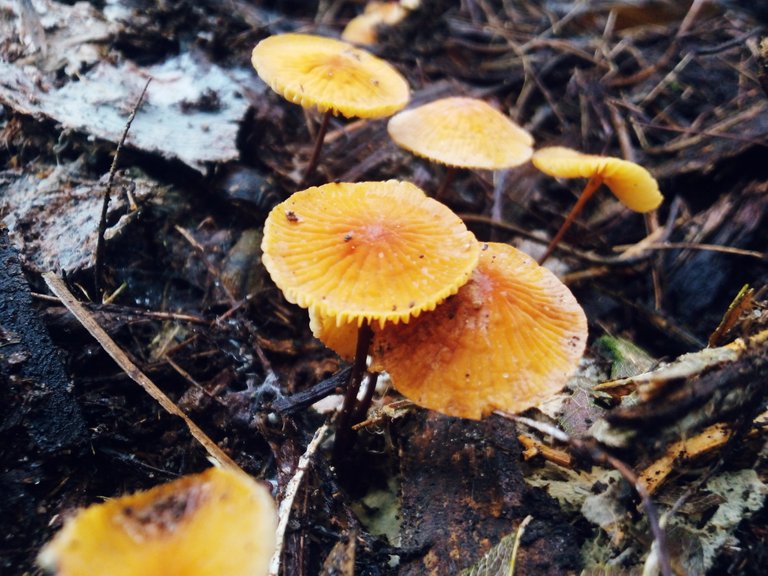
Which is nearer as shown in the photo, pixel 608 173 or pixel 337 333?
pixel 337 333

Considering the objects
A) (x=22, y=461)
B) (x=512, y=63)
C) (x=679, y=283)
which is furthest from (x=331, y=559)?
(x=512, y=63)

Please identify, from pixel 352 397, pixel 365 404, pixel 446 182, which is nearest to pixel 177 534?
pixel 352 397

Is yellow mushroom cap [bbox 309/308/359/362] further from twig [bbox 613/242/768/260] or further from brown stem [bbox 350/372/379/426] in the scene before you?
twig [bbox 613/242/768/260]

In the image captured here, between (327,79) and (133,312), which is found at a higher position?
(327,79)

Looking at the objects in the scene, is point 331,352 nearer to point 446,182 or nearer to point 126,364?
point 126,364

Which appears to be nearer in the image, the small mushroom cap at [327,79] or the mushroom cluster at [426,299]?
the mushroom cluster at [426,299]

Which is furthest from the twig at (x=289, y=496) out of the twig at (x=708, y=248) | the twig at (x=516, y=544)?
the twig at (x=708, y=248)

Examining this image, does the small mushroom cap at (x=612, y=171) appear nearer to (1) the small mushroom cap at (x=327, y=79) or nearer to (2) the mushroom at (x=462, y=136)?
(2) the mushroom at (x=462, y=136)
